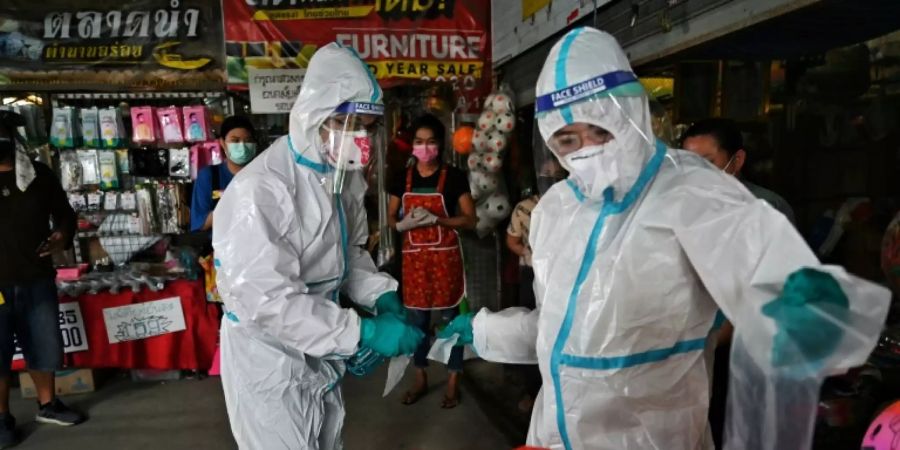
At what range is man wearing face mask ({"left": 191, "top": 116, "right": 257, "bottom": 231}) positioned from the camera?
319 centimetres

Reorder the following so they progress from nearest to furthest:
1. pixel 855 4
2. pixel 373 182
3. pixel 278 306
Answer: pixel 278 306 < pixel 855 4 < pixel 373 182

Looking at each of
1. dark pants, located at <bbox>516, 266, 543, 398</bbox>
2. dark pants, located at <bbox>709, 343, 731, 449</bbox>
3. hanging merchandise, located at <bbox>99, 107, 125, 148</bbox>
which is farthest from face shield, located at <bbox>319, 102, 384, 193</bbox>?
hanging merchandise, located at <bbox>99, 107, 125, 148</bbox>

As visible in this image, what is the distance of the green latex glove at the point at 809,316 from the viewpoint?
30.0 inches

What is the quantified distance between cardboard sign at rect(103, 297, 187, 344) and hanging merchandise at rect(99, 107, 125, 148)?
1.21 metres

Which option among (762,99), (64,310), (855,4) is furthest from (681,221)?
(64,310)

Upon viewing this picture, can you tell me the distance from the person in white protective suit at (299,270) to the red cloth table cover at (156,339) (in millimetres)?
2284

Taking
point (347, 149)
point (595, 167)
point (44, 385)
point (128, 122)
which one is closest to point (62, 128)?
point (128, 122)

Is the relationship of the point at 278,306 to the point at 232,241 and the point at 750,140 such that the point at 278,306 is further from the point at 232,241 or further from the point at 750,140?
the point at 750,140

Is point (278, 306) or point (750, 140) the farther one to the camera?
point (750, 140)

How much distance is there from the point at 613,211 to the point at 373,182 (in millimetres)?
3082

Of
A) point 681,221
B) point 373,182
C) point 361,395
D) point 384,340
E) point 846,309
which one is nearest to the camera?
point 846,309

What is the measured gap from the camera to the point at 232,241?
1.45 m

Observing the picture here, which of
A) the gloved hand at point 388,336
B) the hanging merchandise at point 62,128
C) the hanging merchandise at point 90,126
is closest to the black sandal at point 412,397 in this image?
the gloved hand at point 388,336

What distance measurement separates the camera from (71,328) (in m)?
3.55
